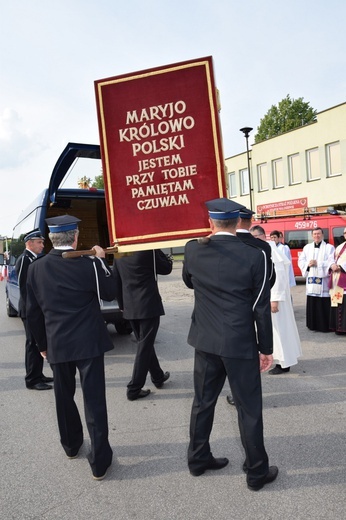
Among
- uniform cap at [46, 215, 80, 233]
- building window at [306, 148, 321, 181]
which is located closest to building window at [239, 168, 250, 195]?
building window at [306, 148, 321, 181]

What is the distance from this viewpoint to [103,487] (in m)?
3.26

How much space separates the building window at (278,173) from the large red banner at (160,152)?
2551cm

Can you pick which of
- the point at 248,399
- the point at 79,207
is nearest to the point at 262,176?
the point at 79,207

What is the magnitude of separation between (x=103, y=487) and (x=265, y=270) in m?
1.89

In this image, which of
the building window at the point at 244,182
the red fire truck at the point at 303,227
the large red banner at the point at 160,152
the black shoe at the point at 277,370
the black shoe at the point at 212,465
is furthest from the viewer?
the building window at the point at 244,182

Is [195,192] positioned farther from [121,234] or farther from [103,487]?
[103,487]

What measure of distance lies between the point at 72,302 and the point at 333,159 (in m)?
23.8

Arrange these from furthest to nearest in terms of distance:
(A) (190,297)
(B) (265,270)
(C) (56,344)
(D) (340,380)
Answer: (A) (190,297) → (D) (340,380) → (C) (56,344) → (B) (265,270)

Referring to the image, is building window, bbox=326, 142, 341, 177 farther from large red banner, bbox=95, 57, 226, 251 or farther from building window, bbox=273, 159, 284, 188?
large red banner, bbox=95, 57, 226, 251

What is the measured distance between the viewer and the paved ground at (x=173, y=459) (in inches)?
116

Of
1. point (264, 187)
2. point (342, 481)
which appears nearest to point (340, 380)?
point (342, 481)

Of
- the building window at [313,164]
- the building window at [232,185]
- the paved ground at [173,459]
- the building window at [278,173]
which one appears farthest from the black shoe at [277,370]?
the building window at [232,185]

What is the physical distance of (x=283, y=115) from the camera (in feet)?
119

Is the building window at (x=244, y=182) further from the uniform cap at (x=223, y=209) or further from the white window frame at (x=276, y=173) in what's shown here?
the uniform cap at (x=223, y=209)
